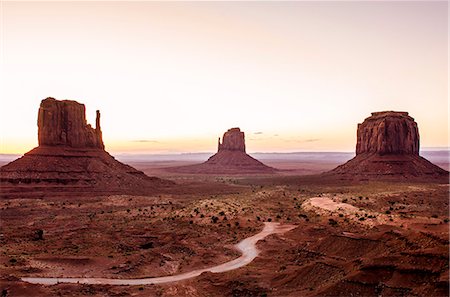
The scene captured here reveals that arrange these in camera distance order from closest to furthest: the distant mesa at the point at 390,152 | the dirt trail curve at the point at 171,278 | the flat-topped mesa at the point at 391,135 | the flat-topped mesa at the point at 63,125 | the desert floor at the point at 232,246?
the desert floor at the point at 232,246 < the dirt trail curve at the point at 171,278 < the flat-topped mesa at the point at 63,125 < the distant mesa at the point at 390,152 < the flat-topped mesa at the point at 391,135

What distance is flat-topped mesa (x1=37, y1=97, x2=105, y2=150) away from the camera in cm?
9881

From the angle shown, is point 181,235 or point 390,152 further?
point 390,152

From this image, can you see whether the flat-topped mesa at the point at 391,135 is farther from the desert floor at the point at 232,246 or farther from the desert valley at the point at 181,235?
the desert floor at the point at 232,246

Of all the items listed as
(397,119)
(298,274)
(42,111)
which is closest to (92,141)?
(42,111)

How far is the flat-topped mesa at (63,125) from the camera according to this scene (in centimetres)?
9881

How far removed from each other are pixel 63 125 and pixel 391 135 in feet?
338

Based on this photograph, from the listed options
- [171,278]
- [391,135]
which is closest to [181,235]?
[171,278]

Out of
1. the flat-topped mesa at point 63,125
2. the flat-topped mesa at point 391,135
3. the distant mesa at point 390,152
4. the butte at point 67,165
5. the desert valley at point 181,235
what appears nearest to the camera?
the desert valley at point 181,235

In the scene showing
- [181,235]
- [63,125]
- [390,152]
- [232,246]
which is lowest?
[232,246]

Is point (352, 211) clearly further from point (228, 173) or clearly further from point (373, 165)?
point (228, 173)

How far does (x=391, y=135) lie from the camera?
122125 millimetres

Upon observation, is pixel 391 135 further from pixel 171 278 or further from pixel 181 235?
pixel 171 278

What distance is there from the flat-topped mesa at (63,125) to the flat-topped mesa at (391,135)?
92.3 m

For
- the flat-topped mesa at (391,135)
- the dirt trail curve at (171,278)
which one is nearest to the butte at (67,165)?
the dirt trail curve at (171,278)
